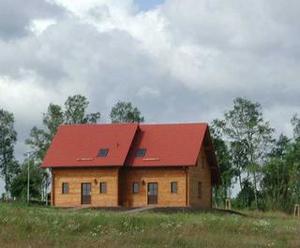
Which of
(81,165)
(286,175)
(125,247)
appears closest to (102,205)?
(81,165)

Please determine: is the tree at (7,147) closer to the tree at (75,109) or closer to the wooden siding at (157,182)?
the tree at (75,109)

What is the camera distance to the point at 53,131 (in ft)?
258

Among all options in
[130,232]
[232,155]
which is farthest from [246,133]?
[130,232]

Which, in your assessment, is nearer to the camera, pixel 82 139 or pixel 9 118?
pixel 82 139

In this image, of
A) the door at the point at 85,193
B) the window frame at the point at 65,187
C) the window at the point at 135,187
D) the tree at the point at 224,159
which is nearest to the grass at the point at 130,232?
the window at the point at 135,187

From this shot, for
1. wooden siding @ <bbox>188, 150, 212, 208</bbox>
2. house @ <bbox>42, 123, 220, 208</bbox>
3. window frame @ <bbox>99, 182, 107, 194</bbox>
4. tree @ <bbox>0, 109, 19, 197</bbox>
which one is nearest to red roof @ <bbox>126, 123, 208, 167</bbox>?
house @ <bbox>42, 123, 220, 208</bbox>

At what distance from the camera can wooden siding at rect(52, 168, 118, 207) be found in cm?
5631

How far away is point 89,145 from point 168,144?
19.1 ft

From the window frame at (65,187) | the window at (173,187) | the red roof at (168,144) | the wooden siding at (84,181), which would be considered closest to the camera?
the red roof at (168,144)

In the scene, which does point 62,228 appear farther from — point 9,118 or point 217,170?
point 9,118

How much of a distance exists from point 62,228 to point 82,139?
3751 centimetres

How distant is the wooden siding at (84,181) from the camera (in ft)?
185

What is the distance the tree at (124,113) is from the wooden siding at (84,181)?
81.7 ft

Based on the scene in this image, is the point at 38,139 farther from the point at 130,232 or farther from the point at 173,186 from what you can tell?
the point at 130,232
